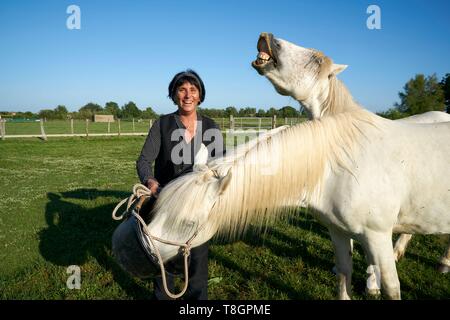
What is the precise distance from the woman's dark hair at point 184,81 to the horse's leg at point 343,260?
1.72m

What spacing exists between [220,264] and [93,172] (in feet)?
26.0

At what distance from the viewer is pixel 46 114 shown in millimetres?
64562

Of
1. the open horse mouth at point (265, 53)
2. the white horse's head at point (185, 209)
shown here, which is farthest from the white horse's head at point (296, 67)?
the white horse's head at point (185, 209)

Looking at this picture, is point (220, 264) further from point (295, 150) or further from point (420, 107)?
point (420, 107)

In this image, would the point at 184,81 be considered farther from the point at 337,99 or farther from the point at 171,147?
the point at 337,99

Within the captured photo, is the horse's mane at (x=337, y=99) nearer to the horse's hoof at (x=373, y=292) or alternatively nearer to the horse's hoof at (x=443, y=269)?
the horse's hoof at (x=373, y=292)

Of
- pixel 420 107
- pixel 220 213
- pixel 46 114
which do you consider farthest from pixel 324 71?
pixel 46 114

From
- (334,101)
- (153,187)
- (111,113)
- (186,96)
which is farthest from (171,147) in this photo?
(111,113)

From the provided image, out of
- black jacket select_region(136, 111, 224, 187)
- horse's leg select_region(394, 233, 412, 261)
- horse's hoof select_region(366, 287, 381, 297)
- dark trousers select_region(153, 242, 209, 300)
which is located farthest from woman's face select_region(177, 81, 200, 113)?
horse's leg select_region(394, 233, 412, 261)

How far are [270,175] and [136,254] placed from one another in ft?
3.38

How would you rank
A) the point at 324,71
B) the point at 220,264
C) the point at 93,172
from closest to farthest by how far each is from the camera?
the point at 324,71 < the point at 220,264 < the point at 93,172

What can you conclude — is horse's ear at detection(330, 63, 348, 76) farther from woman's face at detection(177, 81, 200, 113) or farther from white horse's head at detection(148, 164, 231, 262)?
white horse's head at detection(148, 164, 231, 262)

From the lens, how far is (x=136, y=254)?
6.42 ft

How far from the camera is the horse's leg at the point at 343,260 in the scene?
268cm
